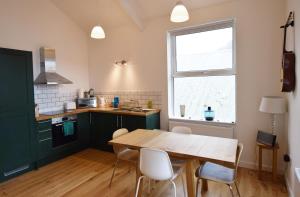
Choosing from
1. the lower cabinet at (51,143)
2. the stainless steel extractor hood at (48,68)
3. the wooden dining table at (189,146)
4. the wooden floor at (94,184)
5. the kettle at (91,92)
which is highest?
the stainless steel extractor hood at (48,68)

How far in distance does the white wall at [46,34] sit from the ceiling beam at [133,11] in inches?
59.6

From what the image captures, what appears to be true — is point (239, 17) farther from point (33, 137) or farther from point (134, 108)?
point (33, 137)

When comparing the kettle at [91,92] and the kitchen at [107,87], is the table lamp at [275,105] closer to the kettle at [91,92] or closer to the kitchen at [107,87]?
the kitchen at [107,87]

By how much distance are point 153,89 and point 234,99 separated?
145 centimetres

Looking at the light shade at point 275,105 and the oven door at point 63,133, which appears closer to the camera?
the light shade at point 275,105

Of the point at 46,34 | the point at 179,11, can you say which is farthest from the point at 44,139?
the point at 179,11

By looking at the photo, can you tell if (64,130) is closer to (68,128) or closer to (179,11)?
(68,128)

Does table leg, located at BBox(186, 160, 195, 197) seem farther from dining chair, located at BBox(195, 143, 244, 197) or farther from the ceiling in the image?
the ceiling

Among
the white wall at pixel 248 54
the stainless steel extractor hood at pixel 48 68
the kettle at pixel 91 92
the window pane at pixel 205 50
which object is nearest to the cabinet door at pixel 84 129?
the kettle at pixel 91 92

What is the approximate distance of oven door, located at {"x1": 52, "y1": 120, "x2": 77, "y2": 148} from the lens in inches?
139

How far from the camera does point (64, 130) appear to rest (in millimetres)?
3660

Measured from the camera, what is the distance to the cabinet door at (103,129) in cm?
379

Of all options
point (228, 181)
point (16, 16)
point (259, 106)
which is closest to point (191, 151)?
point (228, 181)

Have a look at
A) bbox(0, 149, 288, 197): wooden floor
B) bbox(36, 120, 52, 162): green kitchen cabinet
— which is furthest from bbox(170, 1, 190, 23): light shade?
bbox(36, 120, 52, 162): green kitchen cabinet
